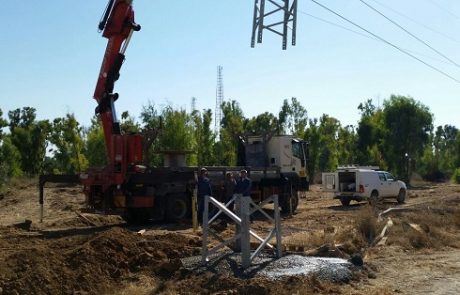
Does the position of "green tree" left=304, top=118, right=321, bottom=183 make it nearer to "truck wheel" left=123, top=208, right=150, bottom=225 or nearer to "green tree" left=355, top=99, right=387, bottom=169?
"green tree" left=355, top=99, right=387, bottom=169

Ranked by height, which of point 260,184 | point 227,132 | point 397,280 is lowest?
point 397,280

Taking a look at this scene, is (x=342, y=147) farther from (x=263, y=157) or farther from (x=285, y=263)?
(x=285, y=263)

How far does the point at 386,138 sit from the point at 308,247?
5384 centimetres

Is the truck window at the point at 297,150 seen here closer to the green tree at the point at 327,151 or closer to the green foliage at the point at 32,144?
the green foliage at the point at 32,144

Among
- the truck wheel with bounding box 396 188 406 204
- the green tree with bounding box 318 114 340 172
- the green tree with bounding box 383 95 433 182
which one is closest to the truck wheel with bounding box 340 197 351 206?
the truck wheel with bounding box 396 188 406 204

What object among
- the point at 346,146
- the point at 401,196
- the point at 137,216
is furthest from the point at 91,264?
the point at 346,146

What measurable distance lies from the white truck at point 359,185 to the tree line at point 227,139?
621 centimetres

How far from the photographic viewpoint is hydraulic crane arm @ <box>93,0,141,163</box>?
1995 cm

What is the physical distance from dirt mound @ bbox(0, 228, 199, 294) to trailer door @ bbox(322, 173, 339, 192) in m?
18.8

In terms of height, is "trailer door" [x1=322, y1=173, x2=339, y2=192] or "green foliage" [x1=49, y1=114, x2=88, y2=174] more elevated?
"green foliage" [x1=49, y1=114, x2=88, y2=174]

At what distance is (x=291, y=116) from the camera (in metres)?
77.1

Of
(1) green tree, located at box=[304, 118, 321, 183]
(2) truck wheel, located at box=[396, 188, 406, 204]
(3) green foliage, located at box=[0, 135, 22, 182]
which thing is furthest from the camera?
(1) green tree, located at box=[304, 118, 321, 183]

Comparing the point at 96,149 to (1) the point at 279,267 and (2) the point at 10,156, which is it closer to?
(2) the point at 10,156

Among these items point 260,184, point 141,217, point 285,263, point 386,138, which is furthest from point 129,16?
point 386,138
